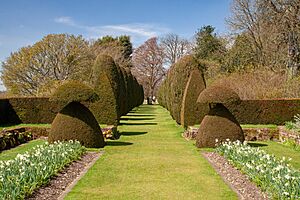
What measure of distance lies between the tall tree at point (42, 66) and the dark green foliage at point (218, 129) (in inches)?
790

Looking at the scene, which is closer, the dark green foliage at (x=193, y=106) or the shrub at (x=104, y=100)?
the dark green foliage at (x=193, y=106)

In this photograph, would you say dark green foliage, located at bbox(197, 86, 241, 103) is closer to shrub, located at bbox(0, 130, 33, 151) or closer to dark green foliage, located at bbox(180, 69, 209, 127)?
dark green foliage, located at bbox(180, 69, 209, 127)

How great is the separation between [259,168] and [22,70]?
2731 cm

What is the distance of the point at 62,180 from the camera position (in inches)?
280

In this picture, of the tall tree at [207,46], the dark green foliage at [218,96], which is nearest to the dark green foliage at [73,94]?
the dark green foliage at [218,96]

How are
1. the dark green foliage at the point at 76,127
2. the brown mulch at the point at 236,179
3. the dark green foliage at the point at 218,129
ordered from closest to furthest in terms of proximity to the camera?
1. the brown mulch at the point at 236,179
2. the dark green foliage at the point at 76,127
3. the dark green foliage at the point at 218,129

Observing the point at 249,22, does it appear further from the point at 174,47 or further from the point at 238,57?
the point at 174,47

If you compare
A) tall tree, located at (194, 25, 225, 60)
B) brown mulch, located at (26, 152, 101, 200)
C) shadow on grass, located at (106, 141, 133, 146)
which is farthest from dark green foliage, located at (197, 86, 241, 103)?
tall tree, located at (194, 25, 225, 60)

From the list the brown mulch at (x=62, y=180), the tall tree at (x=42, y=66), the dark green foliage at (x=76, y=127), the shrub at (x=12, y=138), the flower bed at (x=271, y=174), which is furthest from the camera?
the tall tree at (x=42, y=66)

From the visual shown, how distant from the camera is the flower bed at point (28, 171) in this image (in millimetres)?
5563

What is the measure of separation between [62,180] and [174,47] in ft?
166

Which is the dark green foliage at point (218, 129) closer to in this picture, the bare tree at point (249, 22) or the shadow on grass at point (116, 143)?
the shadow on grass at point (116, 143)

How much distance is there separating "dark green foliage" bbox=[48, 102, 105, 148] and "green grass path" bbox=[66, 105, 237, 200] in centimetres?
65

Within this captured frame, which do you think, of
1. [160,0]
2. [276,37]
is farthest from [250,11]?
[160,0]
